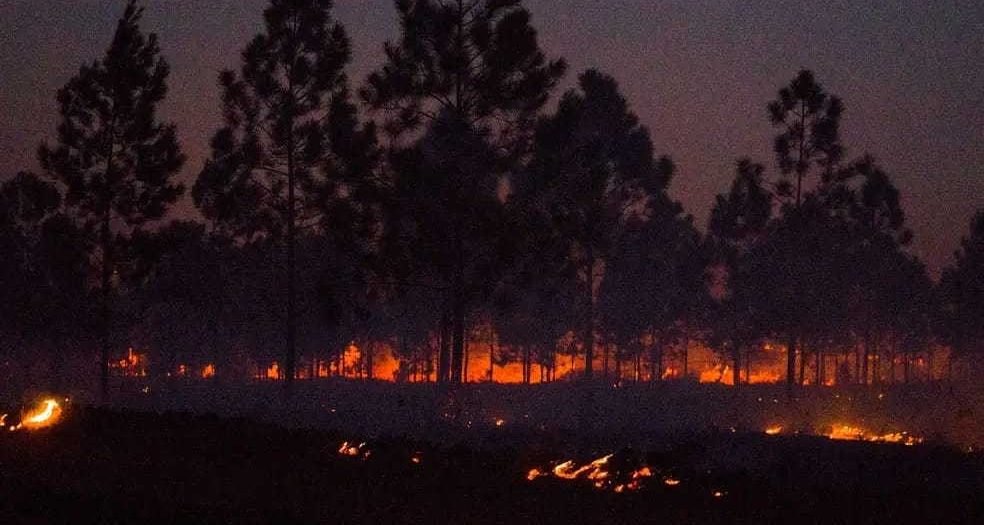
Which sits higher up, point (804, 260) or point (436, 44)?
point (436, 44)

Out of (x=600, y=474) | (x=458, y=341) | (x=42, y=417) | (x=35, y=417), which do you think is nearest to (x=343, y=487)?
(x=600, y=474)

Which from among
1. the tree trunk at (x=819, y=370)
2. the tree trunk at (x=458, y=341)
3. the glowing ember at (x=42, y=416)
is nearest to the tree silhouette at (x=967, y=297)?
the tree trunk at (x=819, y=370)

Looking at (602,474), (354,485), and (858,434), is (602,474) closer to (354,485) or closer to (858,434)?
(354,485)

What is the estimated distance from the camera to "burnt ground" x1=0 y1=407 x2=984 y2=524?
1345 cm

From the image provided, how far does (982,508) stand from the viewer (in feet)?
47.8

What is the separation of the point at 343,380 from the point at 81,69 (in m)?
37.0

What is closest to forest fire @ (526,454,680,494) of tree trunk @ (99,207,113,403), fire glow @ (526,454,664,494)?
fire glow @ (526,454,664,494)

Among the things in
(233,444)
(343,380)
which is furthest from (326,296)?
(343,380)

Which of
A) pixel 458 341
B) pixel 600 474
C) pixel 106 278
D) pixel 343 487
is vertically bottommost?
pixel 343 487

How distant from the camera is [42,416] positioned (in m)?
19.7

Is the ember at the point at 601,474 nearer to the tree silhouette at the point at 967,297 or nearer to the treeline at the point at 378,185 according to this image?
the treeline at the point at 378,185

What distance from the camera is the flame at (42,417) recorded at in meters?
19.4

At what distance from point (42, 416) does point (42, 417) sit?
1.4 inches

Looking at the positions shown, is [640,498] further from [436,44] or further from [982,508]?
[436,44]
